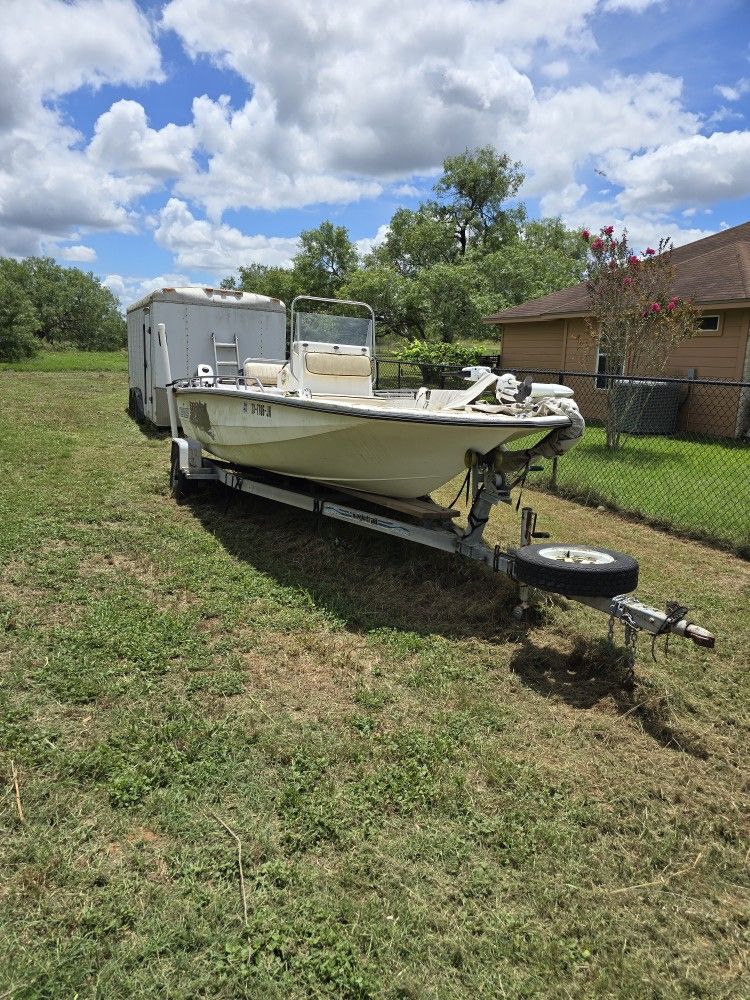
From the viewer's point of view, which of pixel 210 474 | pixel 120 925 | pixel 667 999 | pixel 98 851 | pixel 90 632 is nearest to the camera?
pixel 667 999

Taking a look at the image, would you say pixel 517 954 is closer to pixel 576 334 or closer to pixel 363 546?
pixel 363 546

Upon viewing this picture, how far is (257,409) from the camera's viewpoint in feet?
18.5

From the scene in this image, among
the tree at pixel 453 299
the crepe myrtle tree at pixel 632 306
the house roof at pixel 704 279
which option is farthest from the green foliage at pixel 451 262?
the crepe myrtle tree at pixel 632 306

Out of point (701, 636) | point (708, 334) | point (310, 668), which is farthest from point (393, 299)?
point (701, 636)

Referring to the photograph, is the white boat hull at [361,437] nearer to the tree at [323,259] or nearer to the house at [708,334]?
the house at [708,334]

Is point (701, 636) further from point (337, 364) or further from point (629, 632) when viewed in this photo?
point (337, 364)

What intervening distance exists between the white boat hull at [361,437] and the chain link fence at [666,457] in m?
1.64

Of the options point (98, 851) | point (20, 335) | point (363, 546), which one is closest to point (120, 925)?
point (98, 851)

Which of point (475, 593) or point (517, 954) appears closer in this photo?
point (517, 954)

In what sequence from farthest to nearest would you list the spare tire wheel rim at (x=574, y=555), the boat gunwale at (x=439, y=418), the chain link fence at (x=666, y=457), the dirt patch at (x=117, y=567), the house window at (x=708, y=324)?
the house window at (x=708, y=324), the chain link fence at (x=666, y=457), the dirt patch at (x=117, y=567), the boat gunwale at (x=439, y=418), the spare tire wheel rim at (x=574, y=555)

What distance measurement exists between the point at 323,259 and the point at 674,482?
48.4 meters

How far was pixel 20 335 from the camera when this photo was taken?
34875mm

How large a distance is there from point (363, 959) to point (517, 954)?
48 centimetres

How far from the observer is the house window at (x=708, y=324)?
41.0 feet
